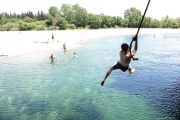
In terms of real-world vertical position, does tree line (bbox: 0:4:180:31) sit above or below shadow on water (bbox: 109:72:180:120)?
above

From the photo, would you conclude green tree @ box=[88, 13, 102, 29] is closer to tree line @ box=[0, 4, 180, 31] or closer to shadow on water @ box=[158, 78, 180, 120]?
tree line @ box=[0, 4, 180, 31]

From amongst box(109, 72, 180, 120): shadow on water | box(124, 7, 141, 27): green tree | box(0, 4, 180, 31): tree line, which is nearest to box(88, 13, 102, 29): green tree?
box(0, 4, 180, 31): tree line

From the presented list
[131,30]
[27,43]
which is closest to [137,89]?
[27,43]

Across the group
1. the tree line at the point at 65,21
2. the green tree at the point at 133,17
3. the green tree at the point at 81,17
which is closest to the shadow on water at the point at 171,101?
the tree line at the point at 65,21

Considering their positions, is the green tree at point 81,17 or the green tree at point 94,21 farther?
the green tree at point 94,21

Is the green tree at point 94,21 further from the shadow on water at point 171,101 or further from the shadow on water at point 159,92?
the shadow on water at point 171,101

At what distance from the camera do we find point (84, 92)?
111ft

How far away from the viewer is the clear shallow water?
88.3 feet

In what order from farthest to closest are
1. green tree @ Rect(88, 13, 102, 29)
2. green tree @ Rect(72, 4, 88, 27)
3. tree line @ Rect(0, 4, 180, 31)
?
green tree @ Rect(88, 13, 102, 29), green tree @ Rect(72, 4, 88, 27), tree line @ Rect(0, 4, 180, 31)

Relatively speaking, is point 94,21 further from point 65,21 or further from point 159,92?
point 159,92

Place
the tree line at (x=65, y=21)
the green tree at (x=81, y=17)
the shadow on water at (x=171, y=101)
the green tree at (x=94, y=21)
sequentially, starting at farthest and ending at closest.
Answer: the green tree at (x=94, y=21), the green tree at (x=81, y=17), the tree line at (x=65, y=21), the shadow on water at (x=171, y=101)

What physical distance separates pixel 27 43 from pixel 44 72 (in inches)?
1328

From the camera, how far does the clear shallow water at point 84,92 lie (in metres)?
26.9

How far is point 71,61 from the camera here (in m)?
56.1
